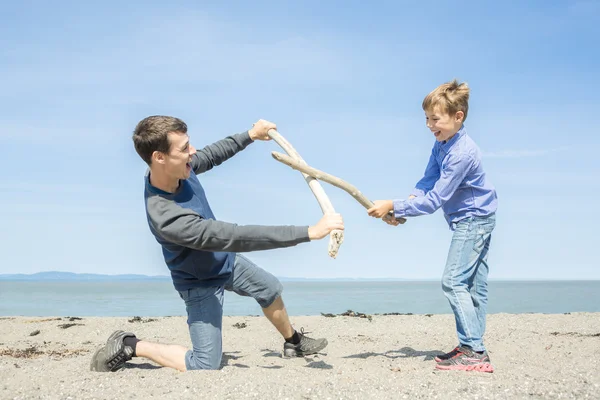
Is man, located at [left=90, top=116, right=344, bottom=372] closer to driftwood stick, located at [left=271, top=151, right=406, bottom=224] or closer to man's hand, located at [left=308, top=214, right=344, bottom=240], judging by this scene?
man's hand, located at [left=308, top=214, right=344, bottom=240]

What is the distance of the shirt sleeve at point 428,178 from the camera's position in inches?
212

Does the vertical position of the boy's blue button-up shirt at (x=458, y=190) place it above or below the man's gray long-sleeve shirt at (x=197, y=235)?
above

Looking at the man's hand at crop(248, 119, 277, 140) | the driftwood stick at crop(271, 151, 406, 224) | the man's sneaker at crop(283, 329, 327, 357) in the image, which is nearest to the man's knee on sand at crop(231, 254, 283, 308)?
the man's sneaker at crop(283, 329, 327, 357)

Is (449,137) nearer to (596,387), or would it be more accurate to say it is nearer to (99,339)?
(596,387)

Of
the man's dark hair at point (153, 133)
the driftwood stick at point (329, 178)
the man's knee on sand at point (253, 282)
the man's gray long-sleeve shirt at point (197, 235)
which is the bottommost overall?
the man's knee on sand at point (253, 282)

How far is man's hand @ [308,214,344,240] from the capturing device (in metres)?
4.07

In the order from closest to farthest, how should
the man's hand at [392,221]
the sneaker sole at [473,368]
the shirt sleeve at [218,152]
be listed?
the sneaker sole at [473,368] < the man's hand at [392,221] < the shirt sleeve at [218,152]

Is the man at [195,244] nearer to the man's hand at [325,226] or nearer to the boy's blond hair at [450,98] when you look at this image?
the man's hand at [325,226]

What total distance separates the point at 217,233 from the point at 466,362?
2.42 metres

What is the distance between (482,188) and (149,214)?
283 cm

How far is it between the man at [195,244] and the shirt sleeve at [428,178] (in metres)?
1.54

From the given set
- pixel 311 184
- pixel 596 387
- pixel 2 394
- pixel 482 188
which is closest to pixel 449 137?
pixel 482 188

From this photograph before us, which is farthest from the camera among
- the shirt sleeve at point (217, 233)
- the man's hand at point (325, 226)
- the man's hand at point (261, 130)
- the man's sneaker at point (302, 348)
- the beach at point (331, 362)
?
the man's hand at point (261, 130)

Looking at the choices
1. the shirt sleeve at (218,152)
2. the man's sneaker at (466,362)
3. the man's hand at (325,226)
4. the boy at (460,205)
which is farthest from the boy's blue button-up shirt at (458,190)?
the shirt sleeve at (218,152)
